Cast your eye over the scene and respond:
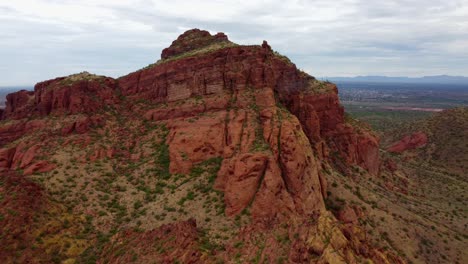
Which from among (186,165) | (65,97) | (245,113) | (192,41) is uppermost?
(192,41)

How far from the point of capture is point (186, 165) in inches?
1620

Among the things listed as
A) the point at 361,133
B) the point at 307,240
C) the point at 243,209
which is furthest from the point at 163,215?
the point at 361,133

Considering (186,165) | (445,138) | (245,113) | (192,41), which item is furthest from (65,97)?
(445,138)

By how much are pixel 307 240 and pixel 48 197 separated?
24.5m

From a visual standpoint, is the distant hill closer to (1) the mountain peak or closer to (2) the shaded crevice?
(1) the mountain peak

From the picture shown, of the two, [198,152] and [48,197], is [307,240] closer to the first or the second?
[198,152]

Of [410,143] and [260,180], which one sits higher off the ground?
[260,180]

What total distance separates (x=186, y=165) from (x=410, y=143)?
294ft

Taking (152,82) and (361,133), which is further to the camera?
(361,133)

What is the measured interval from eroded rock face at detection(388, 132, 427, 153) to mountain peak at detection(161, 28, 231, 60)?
6986 cm

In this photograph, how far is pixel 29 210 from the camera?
3294 cm

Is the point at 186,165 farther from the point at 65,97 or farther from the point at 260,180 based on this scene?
the point at 65,97

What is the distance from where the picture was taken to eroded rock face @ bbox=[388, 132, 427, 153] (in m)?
108

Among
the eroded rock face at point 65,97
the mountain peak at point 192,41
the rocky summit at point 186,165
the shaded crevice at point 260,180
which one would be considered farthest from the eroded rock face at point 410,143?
the eroded rock face at point 65,97
